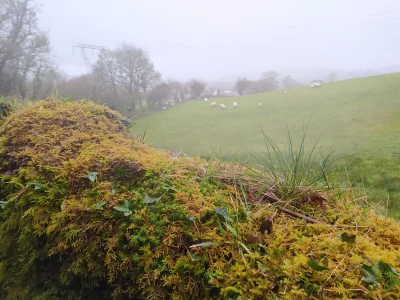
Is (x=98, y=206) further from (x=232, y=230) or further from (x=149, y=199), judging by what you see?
(x=232, y=230)

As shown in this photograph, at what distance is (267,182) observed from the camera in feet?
3.37

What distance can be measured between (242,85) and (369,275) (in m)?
16.8

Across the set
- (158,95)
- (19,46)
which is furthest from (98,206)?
(158,95)

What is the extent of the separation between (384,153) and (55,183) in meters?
4.70

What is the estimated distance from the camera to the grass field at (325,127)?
11.9ft

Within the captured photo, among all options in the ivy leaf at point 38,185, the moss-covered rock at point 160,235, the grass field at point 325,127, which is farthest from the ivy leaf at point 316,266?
the grass field at point 325,127

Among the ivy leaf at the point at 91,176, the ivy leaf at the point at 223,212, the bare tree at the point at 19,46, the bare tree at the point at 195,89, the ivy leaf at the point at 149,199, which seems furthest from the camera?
the bare tree at the point at 195,89

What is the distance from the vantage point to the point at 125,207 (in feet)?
2.92

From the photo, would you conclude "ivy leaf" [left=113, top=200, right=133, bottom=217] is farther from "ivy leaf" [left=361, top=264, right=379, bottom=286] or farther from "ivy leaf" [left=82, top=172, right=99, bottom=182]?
"ivy leaf" [left=361, top=264, right=379, bottom=286]

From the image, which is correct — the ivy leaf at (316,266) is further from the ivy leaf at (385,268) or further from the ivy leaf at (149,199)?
the ivy leaf at (149,199)

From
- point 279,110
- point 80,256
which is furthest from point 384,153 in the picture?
point 80,256

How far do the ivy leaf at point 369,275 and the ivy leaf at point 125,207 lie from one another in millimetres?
726

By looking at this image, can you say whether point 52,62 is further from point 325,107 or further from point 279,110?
point 325,107

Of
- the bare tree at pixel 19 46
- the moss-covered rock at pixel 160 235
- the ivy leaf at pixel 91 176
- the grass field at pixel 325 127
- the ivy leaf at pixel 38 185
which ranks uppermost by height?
the bare tree at pixel 19 46
